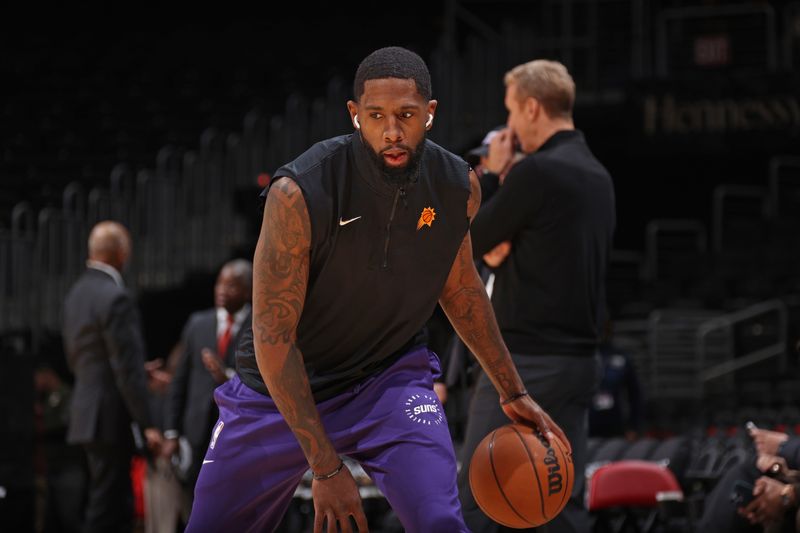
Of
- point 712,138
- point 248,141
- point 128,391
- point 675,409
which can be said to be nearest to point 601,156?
point 712,138

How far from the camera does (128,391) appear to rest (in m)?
7.23

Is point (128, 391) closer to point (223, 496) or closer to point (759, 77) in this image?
point (223, 496)

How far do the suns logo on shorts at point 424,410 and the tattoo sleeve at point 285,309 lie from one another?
0.28 meters

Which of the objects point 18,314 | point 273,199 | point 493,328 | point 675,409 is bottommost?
point 675,409

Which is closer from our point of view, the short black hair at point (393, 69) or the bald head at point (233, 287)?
the short black hair at point (393, 69)

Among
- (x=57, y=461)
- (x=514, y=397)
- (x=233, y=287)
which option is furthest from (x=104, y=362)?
(x=514, y=397)

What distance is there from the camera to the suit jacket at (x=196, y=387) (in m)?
7.44

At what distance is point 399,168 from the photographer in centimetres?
327

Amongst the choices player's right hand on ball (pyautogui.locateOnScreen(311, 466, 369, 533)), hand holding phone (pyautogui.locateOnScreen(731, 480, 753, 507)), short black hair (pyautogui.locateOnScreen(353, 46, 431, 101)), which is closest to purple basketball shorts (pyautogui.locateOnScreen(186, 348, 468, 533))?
player's right hand on ball (pyautogui.locateOnScreen(311, 466, 369, 533))

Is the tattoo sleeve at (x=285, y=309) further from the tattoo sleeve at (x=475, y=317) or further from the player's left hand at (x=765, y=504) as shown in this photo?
the player's left hand at (x=765, y=504)

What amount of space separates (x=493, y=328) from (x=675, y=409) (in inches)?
418

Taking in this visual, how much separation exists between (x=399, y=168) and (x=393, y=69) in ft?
0.83

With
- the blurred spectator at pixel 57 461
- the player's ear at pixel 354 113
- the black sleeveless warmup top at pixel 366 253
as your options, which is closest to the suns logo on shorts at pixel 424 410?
the black sleeveless warmup top at pixel 366 253

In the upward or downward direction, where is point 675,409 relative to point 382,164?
downward
